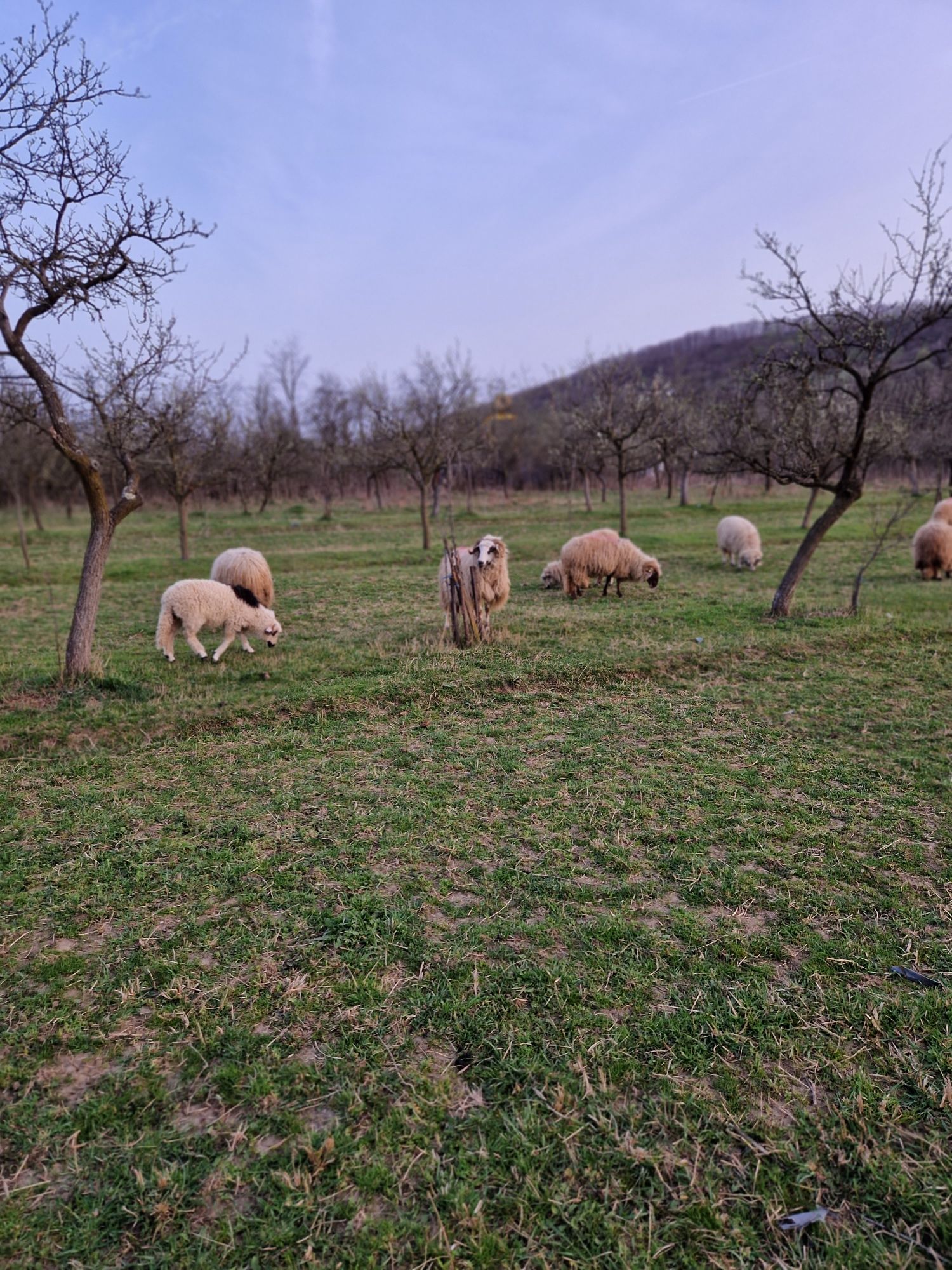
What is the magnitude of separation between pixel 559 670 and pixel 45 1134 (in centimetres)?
700

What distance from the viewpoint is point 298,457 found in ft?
147

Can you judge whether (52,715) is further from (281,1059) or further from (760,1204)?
(760,1204)

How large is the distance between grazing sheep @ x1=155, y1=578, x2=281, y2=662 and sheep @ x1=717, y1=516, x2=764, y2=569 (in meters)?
12.7

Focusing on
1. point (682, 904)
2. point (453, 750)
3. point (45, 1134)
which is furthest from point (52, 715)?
point (682, 904)

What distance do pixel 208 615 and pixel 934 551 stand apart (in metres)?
15.7

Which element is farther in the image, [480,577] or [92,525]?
[480,577]

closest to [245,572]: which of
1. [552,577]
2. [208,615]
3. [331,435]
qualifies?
[208,615]

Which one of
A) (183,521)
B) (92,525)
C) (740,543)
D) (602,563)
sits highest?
(183,521)

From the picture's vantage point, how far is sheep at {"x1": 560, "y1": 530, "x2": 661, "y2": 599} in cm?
1426

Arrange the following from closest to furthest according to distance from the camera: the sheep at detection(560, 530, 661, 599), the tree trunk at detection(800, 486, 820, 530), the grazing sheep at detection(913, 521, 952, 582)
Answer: the sheep at detection(560, 530, 661, 599)
the grazing sheep at detection(913, 521, 952, 582)
the tree trunk at detection(800, 486, 820, 530)

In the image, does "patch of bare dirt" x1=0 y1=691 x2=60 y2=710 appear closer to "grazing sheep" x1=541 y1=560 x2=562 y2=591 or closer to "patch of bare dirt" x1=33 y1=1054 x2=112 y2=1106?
"patch of bare dirt" x1=33 y1=1054 x2=112 y2=1106

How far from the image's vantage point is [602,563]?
563 inches

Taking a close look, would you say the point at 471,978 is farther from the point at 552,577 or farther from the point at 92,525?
the point at 552,577

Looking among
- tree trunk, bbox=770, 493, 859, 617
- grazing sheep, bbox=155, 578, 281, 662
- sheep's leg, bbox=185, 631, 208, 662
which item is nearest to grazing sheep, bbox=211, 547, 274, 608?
grazing sheep, bbox=155, 578, 281, 662
